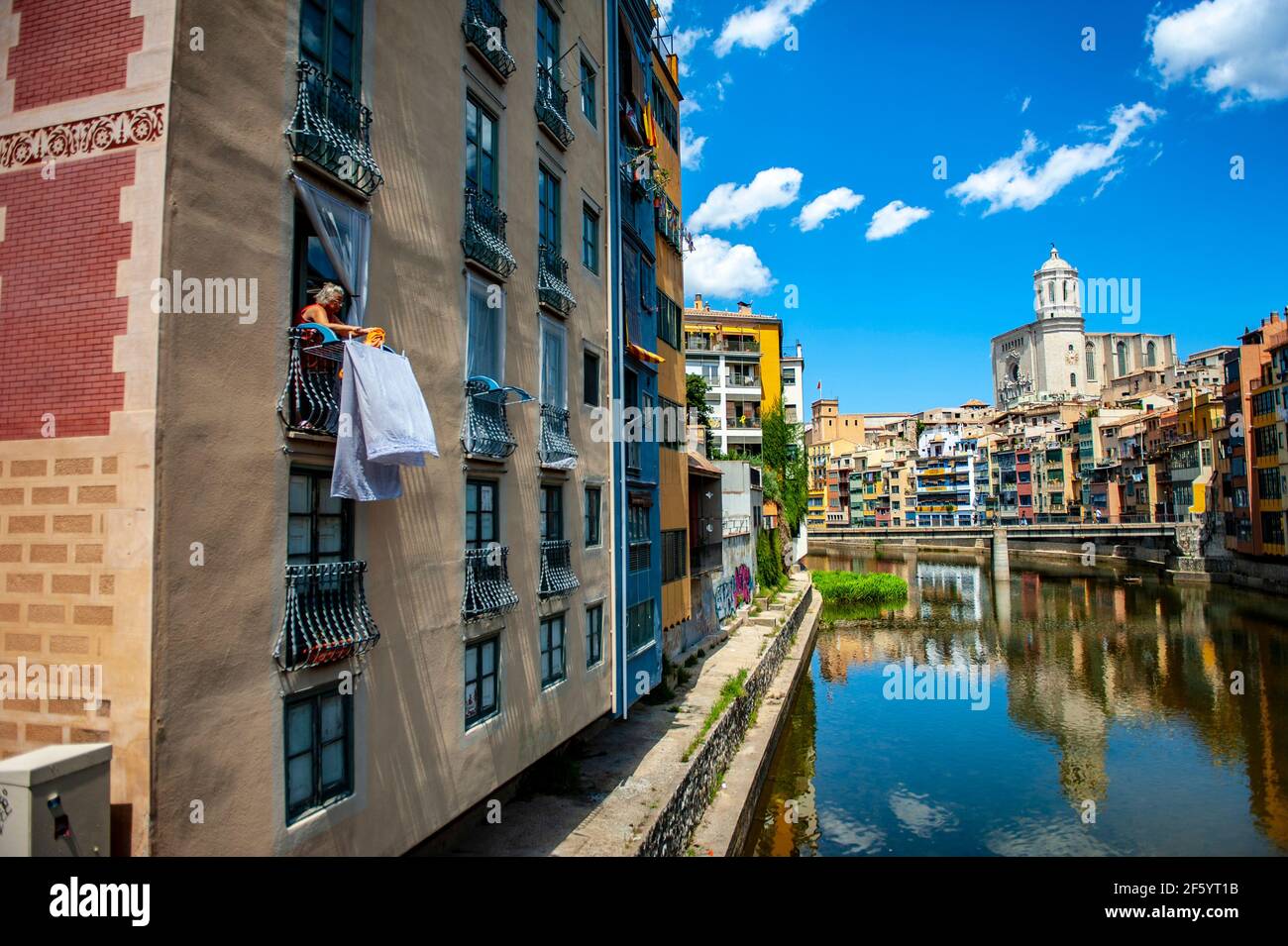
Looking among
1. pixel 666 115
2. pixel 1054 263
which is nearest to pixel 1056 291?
pixel 1054 263

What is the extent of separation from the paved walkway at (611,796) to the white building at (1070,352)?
162m

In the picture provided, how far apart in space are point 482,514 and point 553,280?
4.52m

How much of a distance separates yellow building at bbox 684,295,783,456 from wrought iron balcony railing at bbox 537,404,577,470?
41.8 m

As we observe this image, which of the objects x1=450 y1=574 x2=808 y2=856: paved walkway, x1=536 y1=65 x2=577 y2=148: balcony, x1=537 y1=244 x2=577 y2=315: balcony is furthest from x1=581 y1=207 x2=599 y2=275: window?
x1=450 y1=574 x2=808 y2=856: paved walkway

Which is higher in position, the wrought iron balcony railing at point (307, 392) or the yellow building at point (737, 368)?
the yellow building at point (737, 368)

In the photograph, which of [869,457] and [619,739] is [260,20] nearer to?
[619,739]

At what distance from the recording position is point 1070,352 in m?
162

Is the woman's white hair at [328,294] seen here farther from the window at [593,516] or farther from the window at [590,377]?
the window at [593,516]

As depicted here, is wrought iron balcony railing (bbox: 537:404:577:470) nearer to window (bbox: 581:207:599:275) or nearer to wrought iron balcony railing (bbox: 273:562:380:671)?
window (bbox: 581:207:599:275)

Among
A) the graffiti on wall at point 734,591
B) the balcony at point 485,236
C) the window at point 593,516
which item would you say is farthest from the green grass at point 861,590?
the balcony at point 485,236

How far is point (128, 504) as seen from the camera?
527 centimetres

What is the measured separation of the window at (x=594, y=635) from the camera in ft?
46.2
